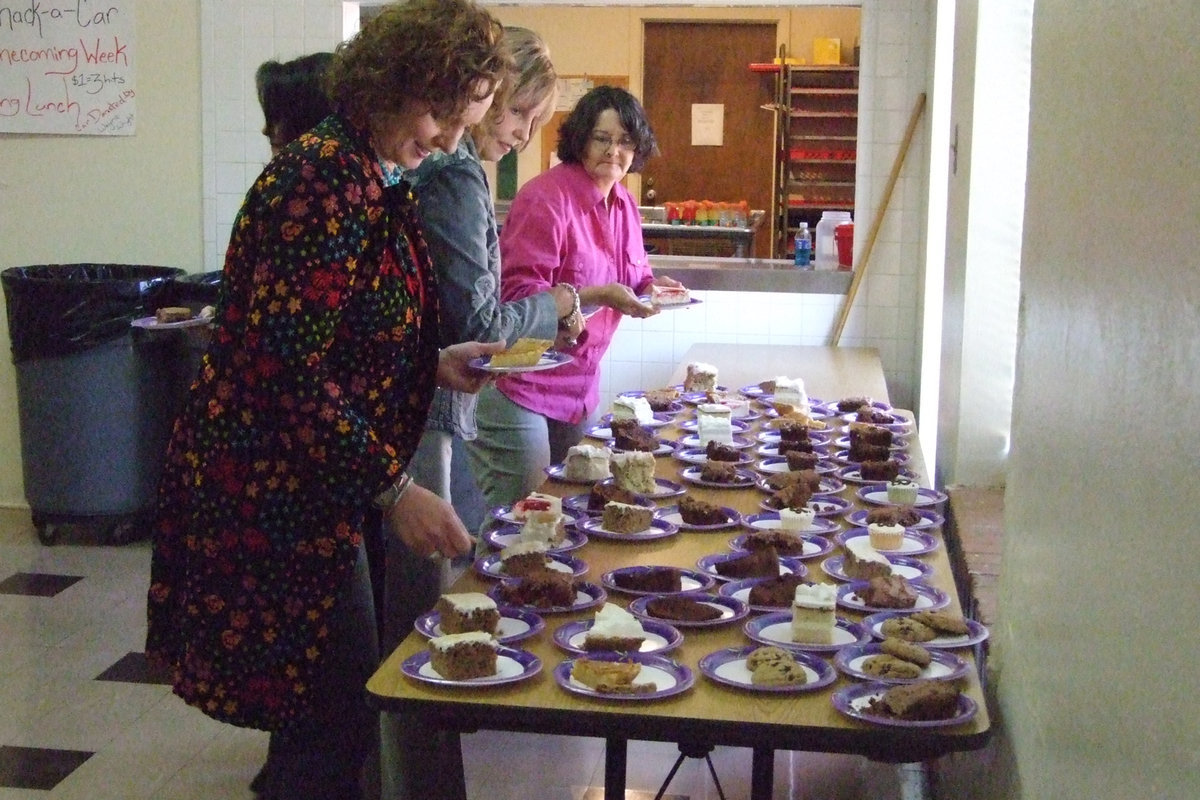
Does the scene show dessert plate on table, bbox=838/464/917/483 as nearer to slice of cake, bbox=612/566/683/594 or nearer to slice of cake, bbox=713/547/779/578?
slice of cake, bbox=713/547/779/578

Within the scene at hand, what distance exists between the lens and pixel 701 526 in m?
2.50

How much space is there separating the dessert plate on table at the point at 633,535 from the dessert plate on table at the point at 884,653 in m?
0.62

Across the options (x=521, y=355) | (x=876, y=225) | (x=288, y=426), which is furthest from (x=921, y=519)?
A: (x=876, y=225)

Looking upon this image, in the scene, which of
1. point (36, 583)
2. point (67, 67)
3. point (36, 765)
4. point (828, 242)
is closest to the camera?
point (36, 765)

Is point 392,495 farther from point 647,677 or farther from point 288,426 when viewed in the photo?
point 647,677

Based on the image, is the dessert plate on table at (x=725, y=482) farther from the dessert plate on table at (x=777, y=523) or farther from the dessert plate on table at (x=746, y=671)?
the dessert plate on table at (x=746, y=671)

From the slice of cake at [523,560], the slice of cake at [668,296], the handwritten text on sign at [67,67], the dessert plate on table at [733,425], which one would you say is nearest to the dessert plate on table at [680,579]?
the slice of cake at [523,560]

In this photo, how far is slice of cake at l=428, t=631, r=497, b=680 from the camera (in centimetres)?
174

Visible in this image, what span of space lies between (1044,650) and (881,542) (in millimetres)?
882

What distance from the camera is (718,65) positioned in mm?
9656

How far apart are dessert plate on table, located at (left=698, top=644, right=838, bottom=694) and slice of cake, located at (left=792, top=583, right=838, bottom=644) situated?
0.05 m

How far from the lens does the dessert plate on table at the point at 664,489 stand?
107 inches

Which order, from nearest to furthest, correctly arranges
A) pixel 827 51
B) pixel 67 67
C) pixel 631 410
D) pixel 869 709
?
pixel 869 709 < pixel 631 410 < pixel 67 67 < pixel 827 51

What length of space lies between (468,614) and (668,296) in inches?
82.8
